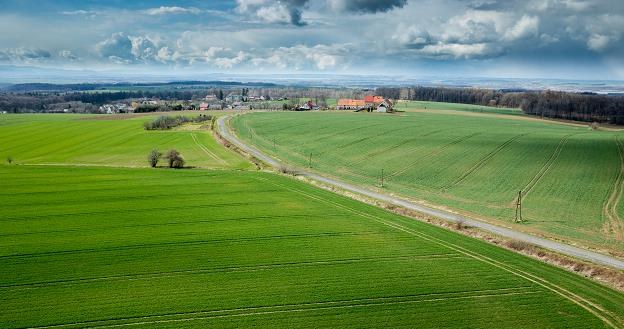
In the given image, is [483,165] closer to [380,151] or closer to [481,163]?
[481,163]

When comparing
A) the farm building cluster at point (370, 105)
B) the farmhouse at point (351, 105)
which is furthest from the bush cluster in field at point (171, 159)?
the farmhouse at point (351, 105)

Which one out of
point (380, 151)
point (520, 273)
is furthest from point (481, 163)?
point (520, 273)

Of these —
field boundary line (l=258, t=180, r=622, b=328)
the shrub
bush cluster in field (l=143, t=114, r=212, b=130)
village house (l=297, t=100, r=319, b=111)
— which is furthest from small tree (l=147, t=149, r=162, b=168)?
village house (l=297, t=100, r=319, b=111)

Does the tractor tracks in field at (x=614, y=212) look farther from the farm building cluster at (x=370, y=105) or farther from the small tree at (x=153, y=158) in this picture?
the farm building cluster at (x=370, y=105)

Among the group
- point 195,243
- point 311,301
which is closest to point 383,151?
point 195,243

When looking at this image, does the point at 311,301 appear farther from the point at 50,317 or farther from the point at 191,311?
the point at 50,317
